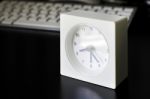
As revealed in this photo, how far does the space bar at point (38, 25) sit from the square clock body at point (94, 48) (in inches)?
9.5

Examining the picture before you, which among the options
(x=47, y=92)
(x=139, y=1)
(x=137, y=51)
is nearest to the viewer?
(x=47, y=92)

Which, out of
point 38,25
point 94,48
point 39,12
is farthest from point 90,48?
point 39,12

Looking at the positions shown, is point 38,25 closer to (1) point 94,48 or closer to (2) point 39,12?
(2) point 39,12

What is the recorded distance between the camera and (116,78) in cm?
50

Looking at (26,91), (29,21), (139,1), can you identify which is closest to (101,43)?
(26,91)

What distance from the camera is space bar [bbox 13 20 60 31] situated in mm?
787

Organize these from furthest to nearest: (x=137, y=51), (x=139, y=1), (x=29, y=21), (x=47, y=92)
A: (x=139, y=1), (x=29, y=21), (x=137, y=51), (x=47, y=92)

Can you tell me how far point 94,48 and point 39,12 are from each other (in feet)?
1.41

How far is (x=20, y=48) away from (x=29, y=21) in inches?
6.7

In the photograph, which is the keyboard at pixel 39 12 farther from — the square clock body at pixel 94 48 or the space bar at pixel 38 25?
the square clock body at pixel 94 48

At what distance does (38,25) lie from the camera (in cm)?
81

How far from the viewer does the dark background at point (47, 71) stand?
0.49 m

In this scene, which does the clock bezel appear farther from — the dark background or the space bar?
the space bar

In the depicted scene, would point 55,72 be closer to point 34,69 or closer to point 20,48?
point 34,69
